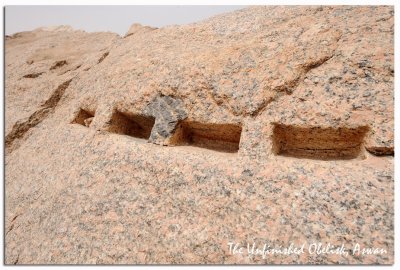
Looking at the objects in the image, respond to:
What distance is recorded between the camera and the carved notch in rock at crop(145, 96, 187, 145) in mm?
3422

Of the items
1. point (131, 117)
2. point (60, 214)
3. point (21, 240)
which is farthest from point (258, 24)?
point (21, 240)

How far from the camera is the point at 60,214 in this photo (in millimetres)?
3293

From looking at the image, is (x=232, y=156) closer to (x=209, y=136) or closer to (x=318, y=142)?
(x=209, y=136)

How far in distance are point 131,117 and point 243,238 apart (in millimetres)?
2383

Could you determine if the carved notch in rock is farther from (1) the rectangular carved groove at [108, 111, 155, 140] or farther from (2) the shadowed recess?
(2) the shadowed recess

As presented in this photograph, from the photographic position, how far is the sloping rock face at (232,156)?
2383 mm

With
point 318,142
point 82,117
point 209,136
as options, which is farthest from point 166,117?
point 82,117

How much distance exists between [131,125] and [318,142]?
2.64 metres

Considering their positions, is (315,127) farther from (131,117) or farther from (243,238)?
(131,117)

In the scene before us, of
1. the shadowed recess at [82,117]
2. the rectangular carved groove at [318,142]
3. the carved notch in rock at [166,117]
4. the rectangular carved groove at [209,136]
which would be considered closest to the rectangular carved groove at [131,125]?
the carved notch in rock at [166,117]

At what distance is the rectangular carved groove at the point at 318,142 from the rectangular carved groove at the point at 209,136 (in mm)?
499

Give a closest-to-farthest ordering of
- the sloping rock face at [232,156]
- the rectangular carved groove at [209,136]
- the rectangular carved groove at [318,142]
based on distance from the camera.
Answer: the sloping rock face at [232,156] → the rectangular carved groove at [318,142] → the rectangular carved groove at [209,136]

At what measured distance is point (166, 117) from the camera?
11.4 feet

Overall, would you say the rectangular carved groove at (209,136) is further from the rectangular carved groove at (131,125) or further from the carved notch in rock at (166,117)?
the rectangular carved groove at (131,125)
